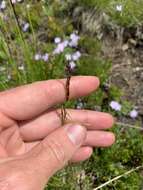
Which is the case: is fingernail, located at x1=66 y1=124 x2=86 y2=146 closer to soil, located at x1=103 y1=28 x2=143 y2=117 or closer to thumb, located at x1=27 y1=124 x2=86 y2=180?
thumb, located at x1=27 y1=124 x2=86 y2=180

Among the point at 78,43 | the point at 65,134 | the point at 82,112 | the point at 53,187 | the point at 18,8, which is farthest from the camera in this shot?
the point at 18,8

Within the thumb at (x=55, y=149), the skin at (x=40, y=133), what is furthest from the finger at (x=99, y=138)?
the thumb at (x=55, y=149)

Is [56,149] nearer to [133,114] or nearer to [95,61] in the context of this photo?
[133,114]

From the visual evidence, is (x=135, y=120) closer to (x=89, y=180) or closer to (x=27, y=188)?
(x=89, y=180)

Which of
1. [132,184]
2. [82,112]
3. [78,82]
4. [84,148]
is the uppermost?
[78,82]

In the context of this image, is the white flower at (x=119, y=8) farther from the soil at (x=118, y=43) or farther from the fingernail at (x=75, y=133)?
the fingernail at (x=75, y=133)

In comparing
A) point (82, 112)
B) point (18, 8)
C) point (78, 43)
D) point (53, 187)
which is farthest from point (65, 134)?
point (18, 8)

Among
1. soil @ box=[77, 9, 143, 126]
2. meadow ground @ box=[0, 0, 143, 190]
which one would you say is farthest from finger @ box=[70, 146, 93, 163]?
soil @ box=[77, 9, 143, 126]
